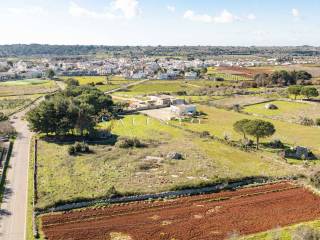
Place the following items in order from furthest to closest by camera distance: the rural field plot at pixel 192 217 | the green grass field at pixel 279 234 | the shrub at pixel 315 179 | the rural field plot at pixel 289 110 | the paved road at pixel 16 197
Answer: the rural field plot at pixel 289 110
the shrub at pixel 315 179
the rural field plot at pixel 192 217
the paved road at pixel 16 197
the green grass field at pixel 279 234

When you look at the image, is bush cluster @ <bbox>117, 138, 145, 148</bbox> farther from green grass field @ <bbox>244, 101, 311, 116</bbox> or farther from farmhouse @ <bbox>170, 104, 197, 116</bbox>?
green grass field @ <bbox>244, 101, 311, 116</bbox>

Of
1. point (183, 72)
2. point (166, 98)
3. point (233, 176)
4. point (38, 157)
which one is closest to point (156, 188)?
point (233, 176)

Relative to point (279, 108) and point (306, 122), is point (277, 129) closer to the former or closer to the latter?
point (306, 122)

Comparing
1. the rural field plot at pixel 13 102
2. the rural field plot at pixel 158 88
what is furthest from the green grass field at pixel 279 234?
the rural field plot at pixel 158 88

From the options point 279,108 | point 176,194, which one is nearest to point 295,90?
point 279,108

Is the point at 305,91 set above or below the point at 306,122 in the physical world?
above

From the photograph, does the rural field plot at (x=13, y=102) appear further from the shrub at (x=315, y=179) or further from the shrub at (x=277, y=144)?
the shrub at (x=315, y=179)
